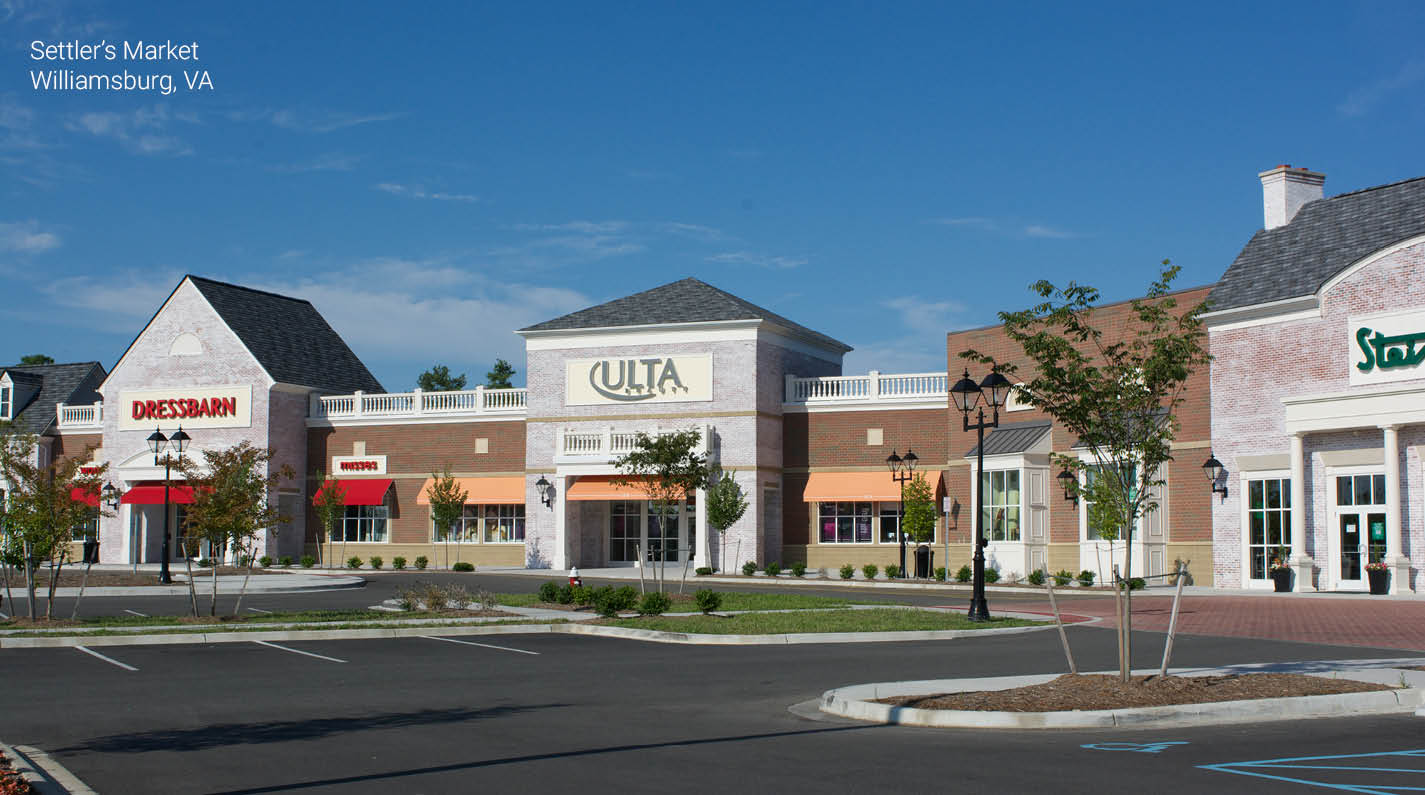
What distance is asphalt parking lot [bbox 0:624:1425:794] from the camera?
934 centimetres

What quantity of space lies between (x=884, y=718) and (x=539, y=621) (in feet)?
39.0

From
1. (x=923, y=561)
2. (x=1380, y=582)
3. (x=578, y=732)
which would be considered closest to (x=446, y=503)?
(x=923, y=561)

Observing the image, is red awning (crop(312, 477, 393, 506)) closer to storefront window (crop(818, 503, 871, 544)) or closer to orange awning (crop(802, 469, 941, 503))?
orange awning (crop(802, 469, 941, 503))

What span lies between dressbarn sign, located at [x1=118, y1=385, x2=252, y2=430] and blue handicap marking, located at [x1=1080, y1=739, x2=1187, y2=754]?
4740 centimetres

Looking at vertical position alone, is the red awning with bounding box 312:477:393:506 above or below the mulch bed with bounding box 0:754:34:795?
above

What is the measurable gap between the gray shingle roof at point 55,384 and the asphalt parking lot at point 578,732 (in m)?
47.5

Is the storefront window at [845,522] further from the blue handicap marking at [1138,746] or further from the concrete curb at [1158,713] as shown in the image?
the blue handicap marking at [1138,746]

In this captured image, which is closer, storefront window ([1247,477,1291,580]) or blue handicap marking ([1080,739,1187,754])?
blue handicap marking ([1080,739,1187,754])

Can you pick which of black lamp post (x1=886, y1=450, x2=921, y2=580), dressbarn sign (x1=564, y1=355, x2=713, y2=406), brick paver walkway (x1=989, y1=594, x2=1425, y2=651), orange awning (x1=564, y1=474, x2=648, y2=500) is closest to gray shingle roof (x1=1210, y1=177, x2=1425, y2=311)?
brick paver walkway (x1=989, y1=594, x2=1425, y2=651)

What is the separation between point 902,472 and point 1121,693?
3122 centimetres

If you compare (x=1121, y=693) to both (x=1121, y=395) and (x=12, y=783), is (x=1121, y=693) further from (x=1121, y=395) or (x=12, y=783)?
(x=12, y=783)

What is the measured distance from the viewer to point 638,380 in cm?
4794

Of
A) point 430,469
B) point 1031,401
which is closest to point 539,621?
point 1031,401

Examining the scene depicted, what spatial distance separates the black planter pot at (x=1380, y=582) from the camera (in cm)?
3098
